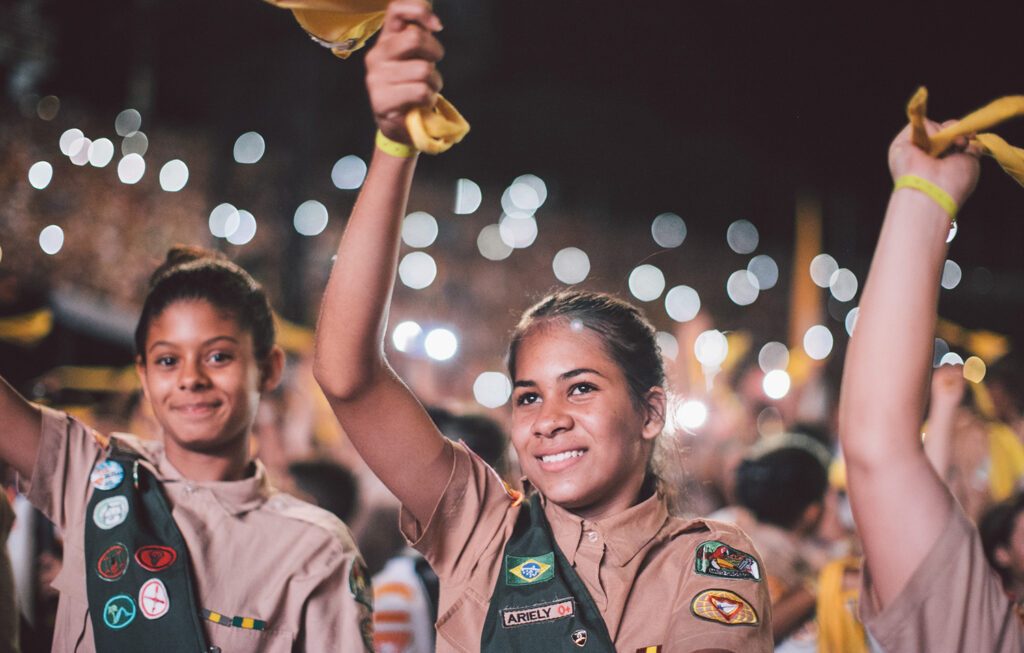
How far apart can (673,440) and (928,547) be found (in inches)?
35.3

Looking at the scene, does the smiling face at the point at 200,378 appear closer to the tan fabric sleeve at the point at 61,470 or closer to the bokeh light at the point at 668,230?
the tan fabric sleeve at the point at 61,470

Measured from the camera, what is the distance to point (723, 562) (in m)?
1.59

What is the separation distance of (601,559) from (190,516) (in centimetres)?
100

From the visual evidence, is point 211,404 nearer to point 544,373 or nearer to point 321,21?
point 544,373

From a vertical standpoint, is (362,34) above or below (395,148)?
above

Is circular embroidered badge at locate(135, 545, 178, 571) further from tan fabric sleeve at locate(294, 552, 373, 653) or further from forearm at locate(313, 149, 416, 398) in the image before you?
forearm at locate(313, 149, 416, 398)

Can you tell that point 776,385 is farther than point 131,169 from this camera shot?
No

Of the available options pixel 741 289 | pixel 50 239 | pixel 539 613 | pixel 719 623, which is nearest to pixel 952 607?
pixel 719 623

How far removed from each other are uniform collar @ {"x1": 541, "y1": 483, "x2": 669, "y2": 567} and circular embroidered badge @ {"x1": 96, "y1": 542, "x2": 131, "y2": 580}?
955 mm

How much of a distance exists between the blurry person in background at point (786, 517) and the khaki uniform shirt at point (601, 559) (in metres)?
1.42

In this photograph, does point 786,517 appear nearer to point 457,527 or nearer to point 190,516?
point 457,527

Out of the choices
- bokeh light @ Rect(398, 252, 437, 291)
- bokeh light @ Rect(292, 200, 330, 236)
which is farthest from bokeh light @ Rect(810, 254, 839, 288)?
bokeh light @ Rect(292, 200, 330, 236)

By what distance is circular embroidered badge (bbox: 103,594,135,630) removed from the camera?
184 cm

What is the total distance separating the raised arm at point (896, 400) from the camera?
1189 millimetres
